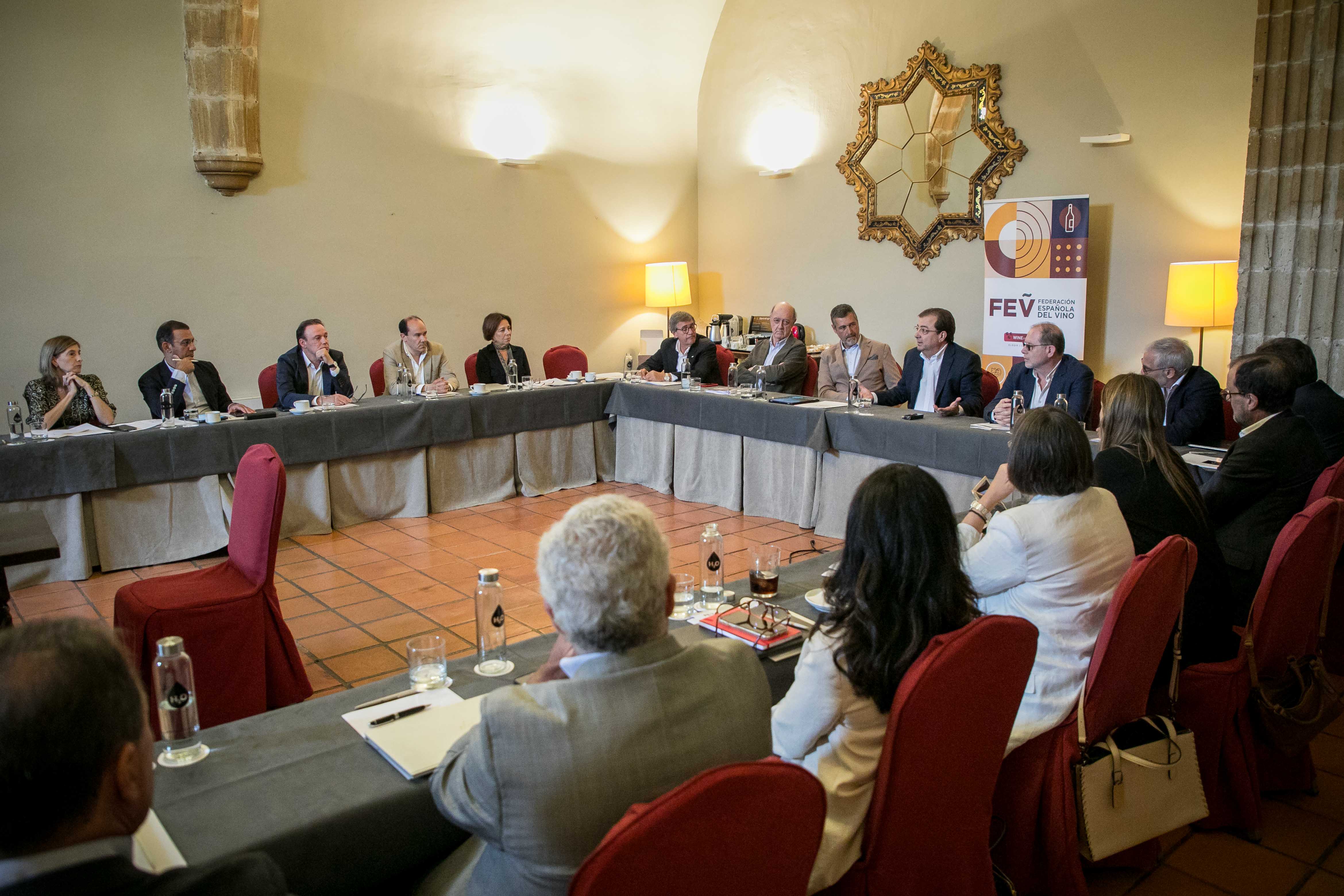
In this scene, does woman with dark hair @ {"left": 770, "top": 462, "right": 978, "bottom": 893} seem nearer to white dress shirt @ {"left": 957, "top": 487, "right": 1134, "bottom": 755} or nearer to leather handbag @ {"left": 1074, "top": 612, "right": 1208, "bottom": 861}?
white dress shirt @ {"left": 957, "top": 487, "right": 1134, "bottom": 755}

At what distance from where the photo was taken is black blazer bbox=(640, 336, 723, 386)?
6461 millimetres

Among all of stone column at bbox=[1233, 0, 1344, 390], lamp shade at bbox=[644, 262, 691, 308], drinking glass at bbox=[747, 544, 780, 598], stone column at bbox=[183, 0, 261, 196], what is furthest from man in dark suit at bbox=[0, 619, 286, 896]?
lamp shade at bbox=[644, 262, 691, 308]

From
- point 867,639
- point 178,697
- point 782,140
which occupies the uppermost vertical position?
A: point 782,140

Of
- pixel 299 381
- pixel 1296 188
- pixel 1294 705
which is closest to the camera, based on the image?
pixel 1294 705

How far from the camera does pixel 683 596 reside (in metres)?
2.36

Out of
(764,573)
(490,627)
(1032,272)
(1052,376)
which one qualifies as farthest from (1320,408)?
(490,627)

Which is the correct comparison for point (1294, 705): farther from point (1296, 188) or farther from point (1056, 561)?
point (1296, 188)

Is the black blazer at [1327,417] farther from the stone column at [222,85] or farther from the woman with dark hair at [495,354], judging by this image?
the stone column at [222,85]

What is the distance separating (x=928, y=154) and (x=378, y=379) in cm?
419

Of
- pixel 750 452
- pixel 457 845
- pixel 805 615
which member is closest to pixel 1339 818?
pixel 805 615

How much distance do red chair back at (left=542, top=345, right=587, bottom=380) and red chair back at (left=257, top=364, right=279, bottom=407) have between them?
183 centimetres

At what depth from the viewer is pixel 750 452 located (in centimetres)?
558

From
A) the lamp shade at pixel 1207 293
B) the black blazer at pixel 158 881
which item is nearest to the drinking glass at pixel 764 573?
the black blazer at pixel 158 881

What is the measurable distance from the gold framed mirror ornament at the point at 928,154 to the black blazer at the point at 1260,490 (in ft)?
12.6
